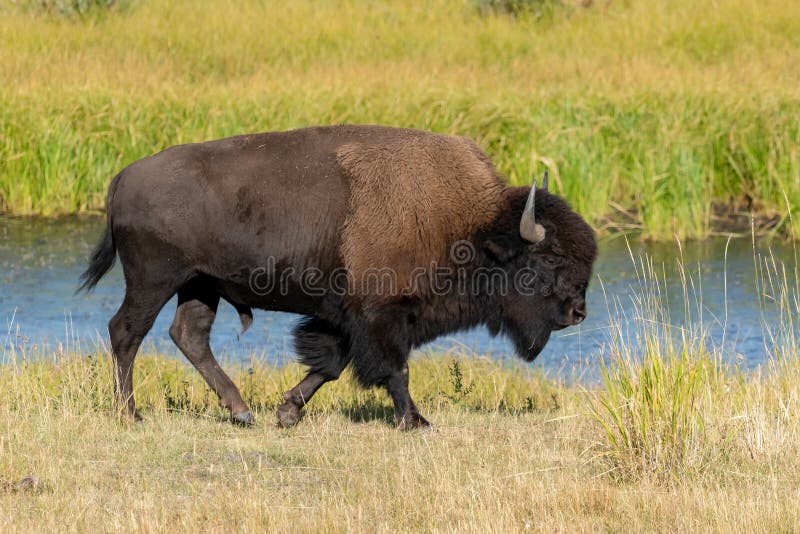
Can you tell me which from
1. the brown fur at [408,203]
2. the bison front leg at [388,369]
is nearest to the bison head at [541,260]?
the brown fur at [408,203]

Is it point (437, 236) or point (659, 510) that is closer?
point (659, 510)

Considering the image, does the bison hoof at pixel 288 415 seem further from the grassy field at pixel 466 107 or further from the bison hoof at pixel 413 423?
the grassy field at pixel 466 107

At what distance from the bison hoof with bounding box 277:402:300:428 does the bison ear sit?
145 centimetres

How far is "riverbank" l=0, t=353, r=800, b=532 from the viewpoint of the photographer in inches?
198

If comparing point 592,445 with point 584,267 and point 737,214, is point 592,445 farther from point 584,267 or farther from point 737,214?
point 737,214

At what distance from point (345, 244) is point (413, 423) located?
3.57 ft

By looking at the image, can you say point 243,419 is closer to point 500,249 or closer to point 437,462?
point 437,462

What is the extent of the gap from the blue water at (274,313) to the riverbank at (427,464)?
6.69ft

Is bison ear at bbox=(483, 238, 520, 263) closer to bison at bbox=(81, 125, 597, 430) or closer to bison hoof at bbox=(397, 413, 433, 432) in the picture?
bison at bbox=(81, 125, 597, 430)

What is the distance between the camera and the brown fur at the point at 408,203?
6887mm

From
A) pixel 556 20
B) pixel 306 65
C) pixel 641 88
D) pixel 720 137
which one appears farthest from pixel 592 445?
pixel 556 20

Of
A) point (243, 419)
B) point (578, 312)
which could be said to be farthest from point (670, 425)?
point (243, 419)

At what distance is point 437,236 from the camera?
276 inches

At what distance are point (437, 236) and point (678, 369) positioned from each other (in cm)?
174
